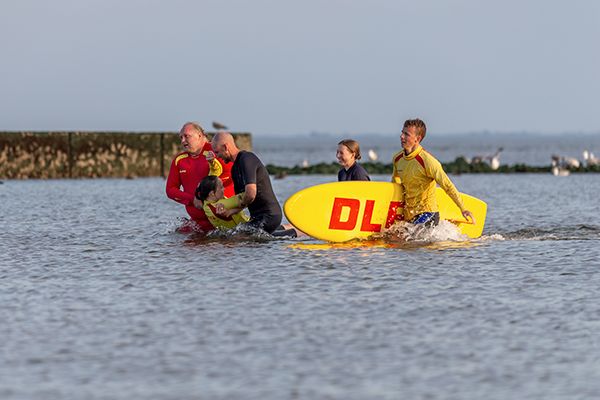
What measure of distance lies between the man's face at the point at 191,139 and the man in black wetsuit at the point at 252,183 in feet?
1.56

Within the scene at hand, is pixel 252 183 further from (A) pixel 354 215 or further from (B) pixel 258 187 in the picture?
(A) pixel 354 215

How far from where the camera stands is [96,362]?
7.46 meters

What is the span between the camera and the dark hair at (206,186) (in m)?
14.9

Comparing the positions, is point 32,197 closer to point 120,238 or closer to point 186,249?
point 120,238

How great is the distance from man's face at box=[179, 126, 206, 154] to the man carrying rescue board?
2529 millimetres

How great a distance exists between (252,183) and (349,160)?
1330 millimetres

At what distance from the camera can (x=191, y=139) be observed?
15.4m

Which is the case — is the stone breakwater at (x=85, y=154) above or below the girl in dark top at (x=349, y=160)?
below

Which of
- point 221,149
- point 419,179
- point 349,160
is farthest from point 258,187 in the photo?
point 419,179

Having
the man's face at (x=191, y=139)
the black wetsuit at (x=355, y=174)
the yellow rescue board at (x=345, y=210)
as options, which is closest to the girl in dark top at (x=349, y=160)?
the black wetsuit at (x=355, y=174)

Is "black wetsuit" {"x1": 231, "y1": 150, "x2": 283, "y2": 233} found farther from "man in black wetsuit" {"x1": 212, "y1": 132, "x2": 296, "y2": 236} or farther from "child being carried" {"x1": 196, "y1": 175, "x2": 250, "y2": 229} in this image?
"child being carried" {"x1": 196, "y1": 175, "x2": 250, "y2": 229}

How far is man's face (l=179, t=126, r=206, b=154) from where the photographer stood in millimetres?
15344

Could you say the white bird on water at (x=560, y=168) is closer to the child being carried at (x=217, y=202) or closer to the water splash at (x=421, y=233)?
the water splash at (x=421, y=233)

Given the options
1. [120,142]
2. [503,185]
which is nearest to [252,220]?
[503,185]
